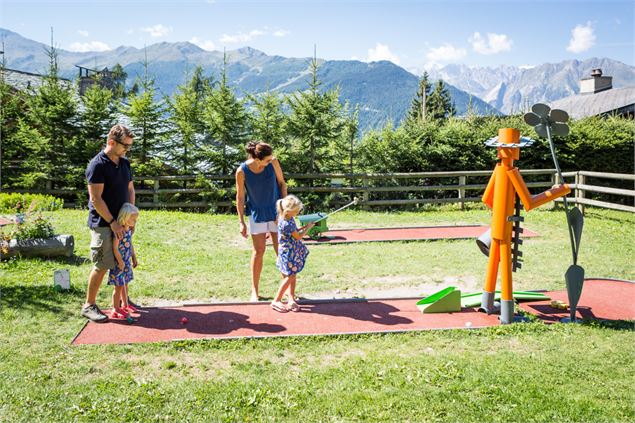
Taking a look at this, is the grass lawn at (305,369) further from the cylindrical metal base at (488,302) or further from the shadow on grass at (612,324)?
the cylindrical metal base at (488,302)

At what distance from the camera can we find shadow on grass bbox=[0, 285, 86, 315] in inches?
221

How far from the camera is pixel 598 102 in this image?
3928 cm

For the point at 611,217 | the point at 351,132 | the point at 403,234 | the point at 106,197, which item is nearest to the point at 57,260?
the point at 106,197

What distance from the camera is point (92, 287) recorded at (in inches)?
207

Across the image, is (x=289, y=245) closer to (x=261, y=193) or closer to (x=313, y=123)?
(x=261, y=193)

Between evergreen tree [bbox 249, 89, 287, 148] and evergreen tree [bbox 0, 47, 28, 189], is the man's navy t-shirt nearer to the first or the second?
evergreen tree [bbox 249, 89, 287, 148]

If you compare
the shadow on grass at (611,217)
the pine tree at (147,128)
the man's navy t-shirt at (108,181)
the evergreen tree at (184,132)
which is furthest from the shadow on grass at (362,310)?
the pine tree at (147,128)

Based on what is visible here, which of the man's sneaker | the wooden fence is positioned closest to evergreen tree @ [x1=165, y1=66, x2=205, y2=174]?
the wooden fence

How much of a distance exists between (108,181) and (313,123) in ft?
32.5

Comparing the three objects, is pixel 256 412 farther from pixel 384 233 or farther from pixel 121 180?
pixel 384 233

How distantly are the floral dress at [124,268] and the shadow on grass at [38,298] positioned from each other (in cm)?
73

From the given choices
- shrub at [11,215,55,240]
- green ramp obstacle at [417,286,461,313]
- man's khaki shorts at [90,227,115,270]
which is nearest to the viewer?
man's khaki shorts at [90,227,115,270]

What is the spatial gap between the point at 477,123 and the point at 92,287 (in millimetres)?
14773

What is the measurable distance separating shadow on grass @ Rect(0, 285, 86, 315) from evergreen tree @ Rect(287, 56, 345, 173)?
363 inches
